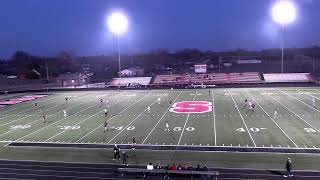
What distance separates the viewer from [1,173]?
851 inches

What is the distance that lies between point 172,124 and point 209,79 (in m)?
40.9

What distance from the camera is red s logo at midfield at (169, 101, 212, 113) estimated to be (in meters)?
40.6

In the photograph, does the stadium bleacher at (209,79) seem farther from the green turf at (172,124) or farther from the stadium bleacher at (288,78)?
the green turf at (172,124)

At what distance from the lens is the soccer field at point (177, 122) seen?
90.4 ft

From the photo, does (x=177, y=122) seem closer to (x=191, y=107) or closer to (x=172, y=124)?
(x=172, y=124)

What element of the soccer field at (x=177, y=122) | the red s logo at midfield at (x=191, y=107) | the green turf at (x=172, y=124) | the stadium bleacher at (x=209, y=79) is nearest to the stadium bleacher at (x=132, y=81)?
the stadium bleacher at (x=209, y=79)

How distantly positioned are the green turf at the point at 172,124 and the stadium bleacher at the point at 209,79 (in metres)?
21.9

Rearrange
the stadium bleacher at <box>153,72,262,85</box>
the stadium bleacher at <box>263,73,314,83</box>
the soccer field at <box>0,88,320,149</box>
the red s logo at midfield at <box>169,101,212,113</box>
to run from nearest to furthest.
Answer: the soccer field at <box>0,88,320,149</box> → the red s logo at midfield at <box>169,101,212,113</box> → the stadium bleacher at <box>263,73,314,83</box> → the stadium bleacher at <box>153,72,262,85</box>

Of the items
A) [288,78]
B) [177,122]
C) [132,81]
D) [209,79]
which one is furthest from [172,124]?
[288,78]

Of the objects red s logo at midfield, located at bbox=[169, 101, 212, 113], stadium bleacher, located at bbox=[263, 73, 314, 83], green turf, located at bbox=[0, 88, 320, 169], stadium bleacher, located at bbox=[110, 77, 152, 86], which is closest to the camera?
green turf, located at bbox=[0, 88, 320, 169]

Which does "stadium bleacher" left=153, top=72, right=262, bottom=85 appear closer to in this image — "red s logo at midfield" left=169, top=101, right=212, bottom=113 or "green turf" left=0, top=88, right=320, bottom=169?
"green turf" left=0, top=88, right=320, bottom=169

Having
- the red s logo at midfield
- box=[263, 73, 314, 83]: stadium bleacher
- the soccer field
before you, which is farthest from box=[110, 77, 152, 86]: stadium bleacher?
the red s logo at midfield

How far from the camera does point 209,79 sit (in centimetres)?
7319

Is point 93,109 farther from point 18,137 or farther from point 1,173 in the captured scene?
point 1,173
